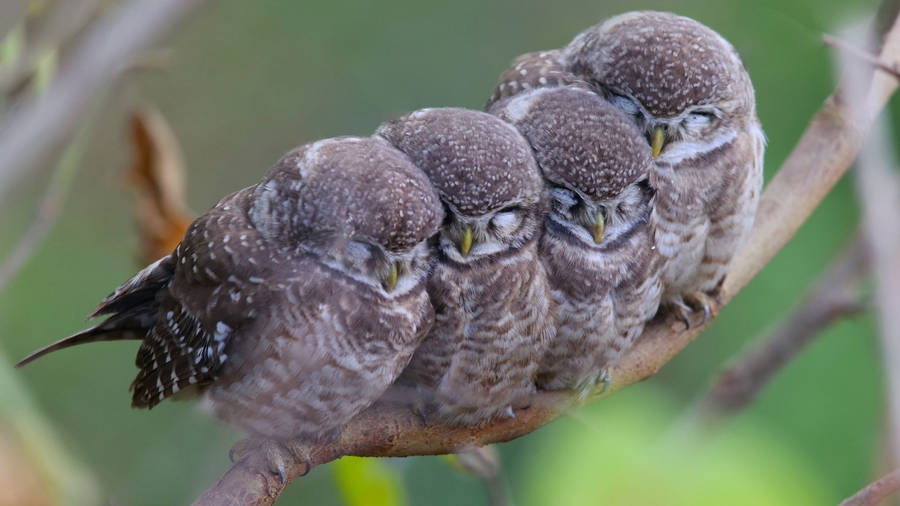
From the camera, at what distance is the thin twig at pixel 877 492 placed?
1476 mm

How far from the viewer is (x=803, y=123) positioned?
4.54 meters

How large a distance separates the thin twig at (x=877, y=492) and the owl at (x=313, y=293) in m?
0.89

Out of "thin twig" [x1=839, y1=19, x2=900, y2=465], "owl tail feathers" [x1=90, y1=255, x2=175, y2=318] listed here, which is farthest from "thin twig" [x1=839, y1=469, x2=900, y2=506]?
"owl tail feathers" [x1=90, y1=255, x2=175, y2=318]

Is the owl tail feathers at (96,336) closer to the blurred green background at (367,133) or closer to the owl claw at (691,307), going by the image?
the blurred green background at (367,133)

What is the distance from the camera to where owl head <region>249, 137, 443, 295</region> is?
1.97 m

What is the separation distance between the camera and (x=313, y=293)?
6.73 feet

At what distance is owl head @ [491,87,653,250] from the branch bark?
42 centimetres

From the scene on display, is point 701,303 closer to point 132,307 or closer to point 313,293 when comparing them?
point 313,293

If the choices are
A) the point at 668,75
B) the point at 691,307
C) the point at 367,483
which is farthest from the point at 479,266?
the point at 691,307

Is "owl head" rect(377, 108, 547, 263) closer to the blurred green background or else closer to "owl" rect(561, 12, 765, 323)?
Result: "owl" rect(561, 12, 765, 323)

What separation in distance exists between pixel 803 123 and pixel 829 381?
3.72 ft

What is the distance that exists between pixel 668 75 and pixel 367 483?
3.58 ft

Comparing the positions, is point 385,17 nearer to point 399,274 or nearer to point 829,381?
point 829,381

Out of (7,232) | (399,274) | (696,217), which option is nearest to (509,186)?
(399,274)
